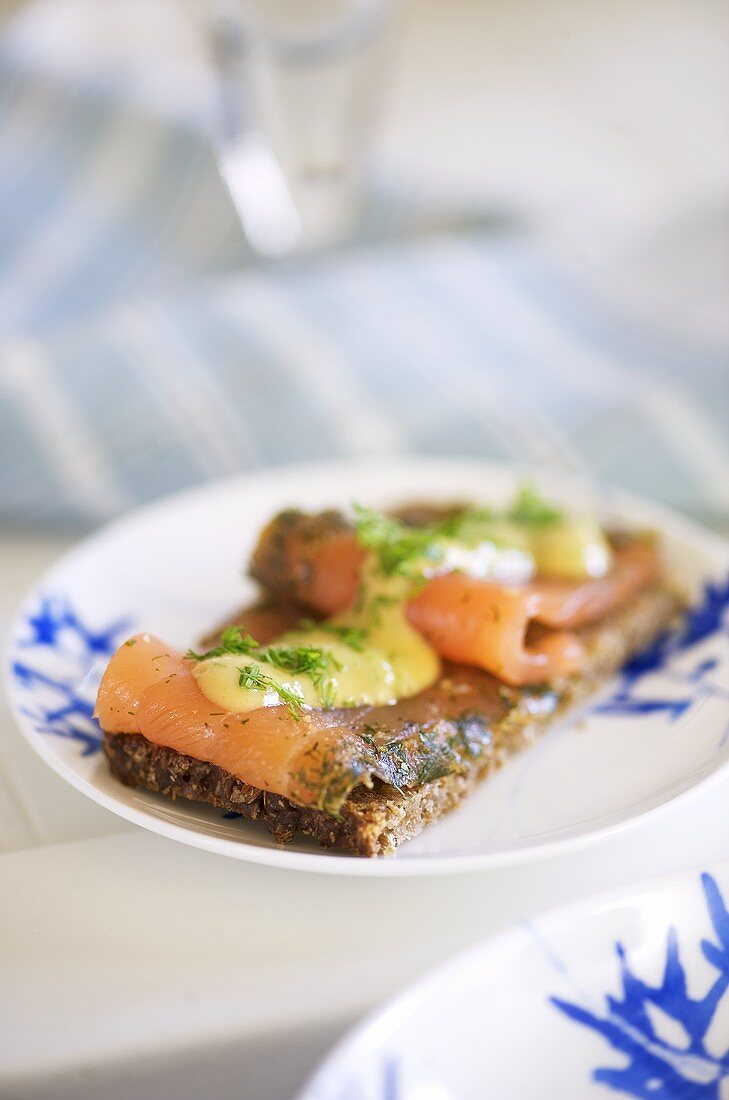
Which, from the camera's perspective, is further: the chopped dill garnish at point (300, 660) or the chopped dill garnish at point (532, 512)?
the chopped dill garnish at point (532, 512)

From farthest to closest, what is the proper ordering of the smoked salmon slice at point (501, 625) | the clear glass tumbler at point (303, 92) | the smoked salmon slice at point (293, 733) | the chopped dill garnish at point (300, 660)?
the clear glass tumbler at point (303, 92) → the smoked salmon slice at point (501, 625) → the chopped dill garnish at point (300, 660) → the smoked salmon slice at point (293, 733)

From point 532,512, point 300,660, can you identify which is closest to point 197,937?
point 300,660

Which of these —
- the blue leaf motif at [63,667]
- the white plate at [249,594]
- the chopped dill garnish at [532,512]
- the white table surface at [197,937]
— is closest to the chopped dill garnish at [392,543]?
the chopped dill garnish at [532,512]

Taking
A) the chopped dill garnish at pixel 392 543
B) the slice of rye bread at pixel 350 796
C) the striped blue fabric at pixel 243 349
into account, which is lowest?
the slice of rye bread at pixel 350 796

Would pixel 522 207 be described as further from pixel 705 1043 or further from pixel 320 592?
pixel 705 1043

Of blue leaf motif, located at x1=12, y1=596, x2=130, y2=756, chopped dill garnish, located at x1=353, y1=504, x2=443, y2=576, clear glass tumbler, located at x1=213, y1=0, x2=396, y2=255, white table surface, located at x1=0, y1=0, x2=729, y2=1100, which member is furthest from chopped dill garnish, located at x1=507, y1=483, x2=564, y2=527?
clear glass tumbler, located at x1=213, y1=0, x2=396, y2=255

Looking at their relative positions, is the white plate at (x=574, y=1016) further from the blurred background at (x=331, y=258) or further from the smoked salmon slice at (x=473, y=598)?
the blurred background at (x=331, y=258)

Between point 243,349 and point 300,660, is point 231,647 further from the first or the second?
point 243,349
